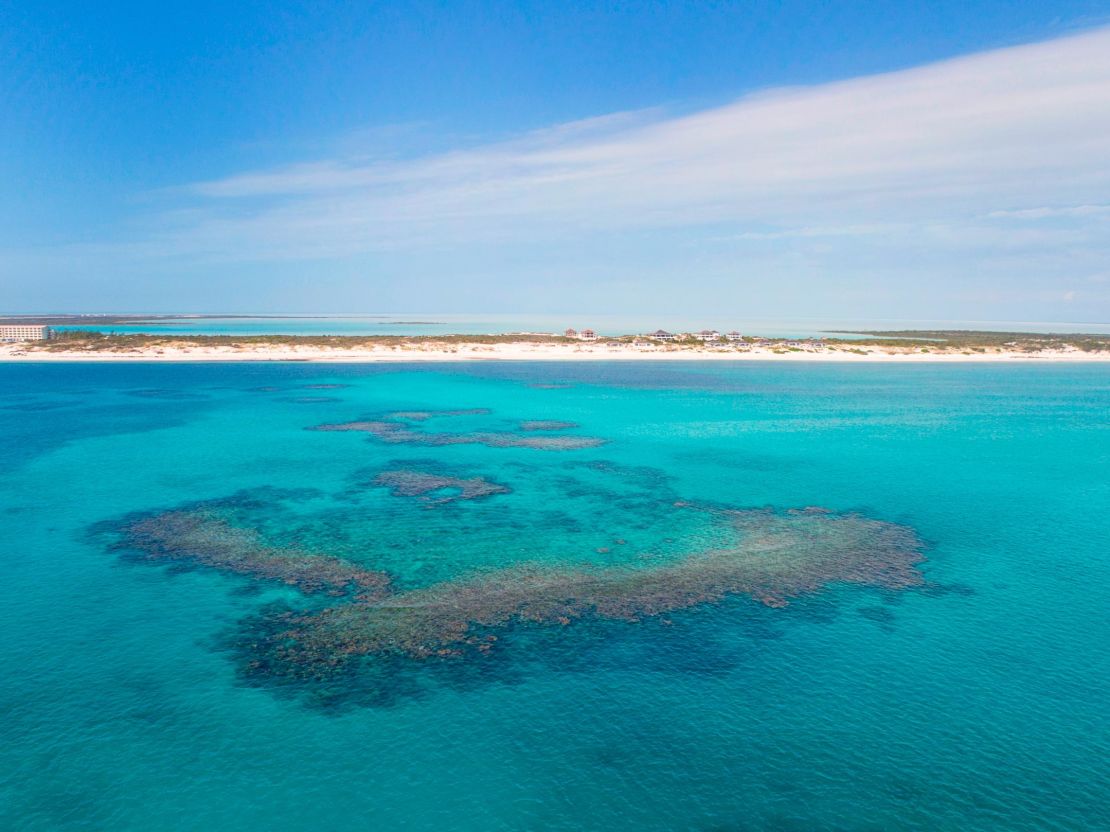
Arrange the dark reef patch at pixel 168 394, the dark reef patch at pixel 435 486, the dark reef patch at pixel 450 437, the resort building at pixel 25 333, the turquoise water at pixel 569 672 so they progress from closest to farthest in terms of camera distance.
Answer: the turquoise water at pixel 569 672 < the dark reef patch at pixel 435 486 < the dark reef patch at pixel 450 437 < the dark reef patch at pixel 168 394 < the resort building at pixel 25 333

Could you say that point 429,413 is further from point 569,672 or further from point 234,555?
point 569,672

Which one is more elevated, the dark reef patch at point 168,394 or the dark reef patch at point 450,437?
the dark reef patch at point 168,394

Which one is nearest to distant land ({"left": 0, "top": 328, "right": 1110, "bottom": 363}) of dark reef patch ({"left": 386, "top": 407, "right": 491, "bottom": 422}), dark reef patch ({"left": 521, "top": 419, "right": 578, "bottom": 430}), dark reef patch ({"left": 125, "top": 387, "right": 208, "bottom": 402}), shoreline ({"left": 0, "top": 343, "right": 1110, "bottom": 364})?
shoreline ({"left": 0, "top": 343, "right": 1110, "bottom": 364})

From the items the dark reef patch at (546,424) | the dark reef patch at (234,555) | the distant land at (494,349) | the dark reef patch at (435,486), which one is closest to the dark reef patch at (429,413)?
the dark reef patch at (546,424)

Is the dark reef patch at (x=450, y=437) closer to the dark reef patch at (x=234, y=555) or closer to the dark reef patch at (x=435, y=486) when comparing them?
the dark reef patch at (x=435, y=486)


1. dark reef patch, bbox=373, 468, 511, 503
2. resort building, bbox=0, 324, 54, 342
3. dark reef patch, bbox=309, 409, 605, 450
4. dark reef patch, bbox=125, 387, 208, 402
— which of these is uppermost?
resort building, bbox=0, 324, 54, 342

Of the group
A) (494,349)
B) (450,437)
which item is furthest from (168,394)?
(494,349)

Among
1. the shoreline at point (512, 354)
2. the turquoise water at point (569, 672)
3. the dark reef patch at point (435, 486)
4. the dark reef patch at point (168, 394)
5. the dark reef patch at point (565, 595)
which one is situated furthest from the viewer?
the shoreline at point (512, 354)

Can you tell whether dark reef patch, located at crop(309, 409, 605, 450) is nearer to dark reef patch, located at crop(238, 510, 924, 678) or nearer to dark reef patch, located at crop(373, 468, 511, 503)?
dark reef patch, located at crop(373, 468, 511, 503)
